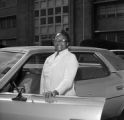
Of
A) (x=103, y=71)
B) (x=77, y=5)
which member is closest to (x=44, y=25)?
(x=77, y=5)

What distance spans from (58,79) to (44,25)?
45426 mm

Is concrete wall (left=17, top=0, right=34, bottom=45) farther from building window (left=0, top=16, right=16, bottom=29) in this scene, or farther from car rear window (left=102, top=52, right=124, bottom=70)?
car rear window (left=102, top=52, right=124, bottom=70)

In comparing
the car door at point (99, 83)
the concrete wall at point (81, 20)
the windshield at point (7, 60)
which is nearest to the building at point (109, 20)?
the concrete wall at point (81, 20)

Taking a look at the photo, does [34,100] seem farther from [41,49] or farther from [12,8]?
[12,8]

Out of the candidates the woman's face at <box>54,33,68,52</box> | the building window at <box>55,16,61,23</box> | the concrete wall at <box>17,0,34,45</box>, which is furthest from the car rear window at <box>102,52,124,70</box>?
the concrete wall at <box>17,0,34,45</box>

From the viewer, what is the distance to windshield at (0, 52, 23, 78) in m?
3.82

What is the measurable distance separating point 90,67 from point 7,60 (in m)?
1.50

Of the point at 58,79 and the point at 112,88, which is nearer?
the point at 58,79

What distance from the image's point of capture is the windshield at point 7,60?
3.82 metres

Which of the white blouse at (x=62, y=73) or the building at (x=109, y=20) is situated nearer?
the white blouse at (x=62, y=73)

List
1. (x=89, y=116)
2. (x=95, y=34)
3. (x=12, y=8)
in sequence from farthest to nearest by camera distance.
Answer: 1. (x=12, y=8)
2. (x=95, y=34)
3. (x=89, y=116)

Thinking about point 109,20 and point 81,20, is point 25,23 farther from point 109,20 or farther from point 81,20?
point 109,20

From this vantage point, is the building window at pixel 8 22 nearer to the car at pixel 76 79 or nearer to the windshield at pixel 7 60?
the car at pixel 76 79

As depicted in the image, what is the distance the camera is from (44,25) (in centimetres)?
4866
